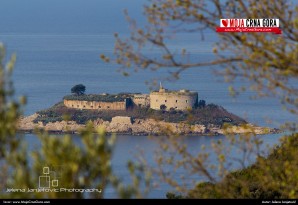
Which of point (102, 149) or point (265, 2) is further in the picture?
point (265, 2)

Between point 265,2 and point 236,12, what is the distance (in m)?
0.22

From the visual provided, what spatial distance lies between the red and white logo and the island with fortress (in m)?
39.1

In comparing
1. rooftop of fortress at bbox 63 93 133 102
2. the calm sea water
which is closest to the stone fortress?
rooftop of fortress at bbox 63 93 133 102

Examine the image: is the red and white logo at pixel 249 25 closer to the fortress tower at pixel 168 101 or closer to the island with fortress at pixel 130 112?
the island with fortress at pixel 130 112

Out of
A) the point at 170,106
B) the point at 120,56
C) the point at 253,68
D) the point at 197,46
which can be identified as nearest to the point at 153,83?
the point at 120,56

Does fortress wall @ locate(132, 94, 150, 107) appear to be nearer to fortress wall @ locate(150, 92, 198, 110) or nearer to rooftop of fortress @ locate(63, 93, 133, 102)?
fortress wall @ locate(150, 92, 198, 110)

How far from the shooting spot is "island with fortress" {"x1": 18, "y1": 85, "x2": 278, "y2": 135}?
151 ft

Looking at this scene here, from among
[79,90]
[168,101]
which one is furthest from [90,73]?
[168,101]

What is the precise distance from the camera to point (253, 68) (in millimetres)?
4668

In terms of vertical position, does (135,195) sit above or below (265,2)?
below

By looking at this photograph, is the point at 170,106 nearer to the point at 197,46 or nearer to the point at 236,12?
the point at 197,46

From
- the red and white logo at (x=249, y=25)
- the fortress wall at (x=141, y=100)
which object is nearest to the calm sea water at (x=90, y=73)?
the fortress wall at (x=141, y=100)

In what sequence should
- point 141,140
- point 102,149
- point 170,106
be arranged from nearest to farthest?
point 102,149 < point 141,140 < point 170,106

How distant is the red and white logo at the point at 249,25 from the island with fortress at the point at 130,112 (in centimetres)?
3911
